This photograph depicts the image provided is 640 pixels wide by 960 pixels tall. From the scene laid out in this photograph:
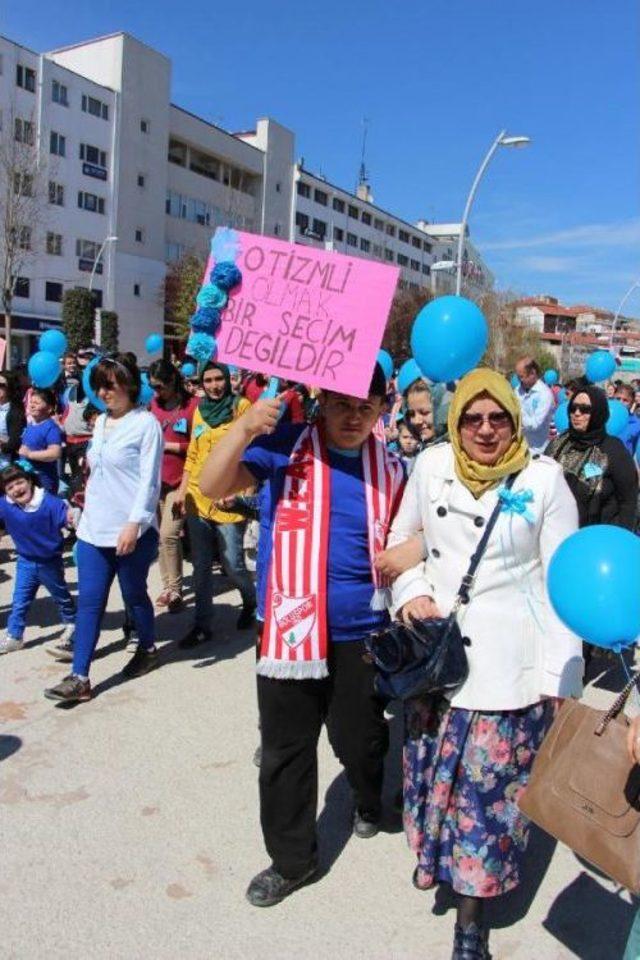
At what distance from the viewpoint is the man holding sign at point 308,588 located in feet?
8.72

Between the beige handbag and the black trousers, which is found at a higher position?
the beige handbag

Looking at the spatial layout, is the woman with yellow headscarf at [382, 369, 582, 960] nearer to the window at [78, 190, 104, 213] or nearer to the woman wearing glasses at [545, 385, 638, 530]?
the woman wearing glasses at [545, 385, 638, 530]

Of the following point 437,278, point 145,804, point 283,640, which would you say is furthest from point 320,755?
point 437,278

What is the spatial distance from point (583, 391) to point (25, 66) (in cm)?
4185

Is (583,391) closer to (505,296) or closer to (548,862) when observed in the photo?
(548,862)

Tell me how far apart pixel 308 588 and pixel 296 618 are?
0.37 feet

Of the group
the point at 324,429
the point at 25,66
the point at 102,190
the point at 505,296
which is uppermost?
the point at 25,66

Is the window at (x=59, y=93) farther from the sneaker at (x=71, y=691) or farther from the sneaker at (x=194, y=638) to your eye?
the sneaker at (x=71, y=691)

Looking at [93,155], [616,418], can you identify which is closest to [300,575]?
[616,418]

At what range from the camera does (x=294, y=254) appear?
2.55 meters

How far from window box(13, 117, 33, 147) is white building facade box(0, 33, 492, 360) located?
2.9 inches

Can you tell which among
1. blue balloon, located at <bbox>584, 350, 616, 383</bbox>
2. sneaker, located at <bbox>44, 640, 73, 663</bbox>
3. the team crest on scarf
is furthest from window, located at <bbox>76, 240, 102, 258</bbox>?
the team crest on scarf

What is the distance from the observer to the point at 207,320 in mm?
2592

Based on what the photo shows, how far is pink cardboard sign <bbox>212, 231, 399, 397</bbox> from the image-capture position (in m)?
2.44
